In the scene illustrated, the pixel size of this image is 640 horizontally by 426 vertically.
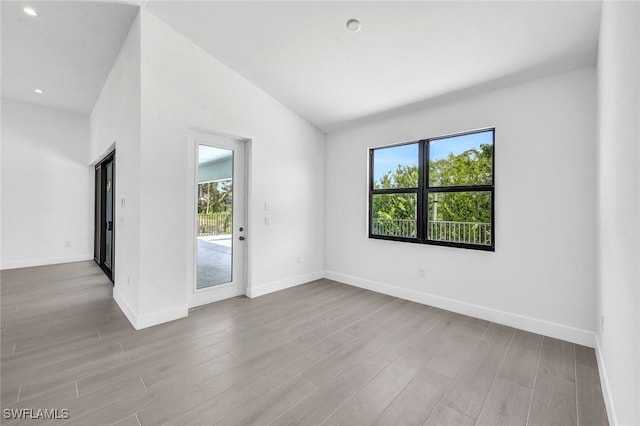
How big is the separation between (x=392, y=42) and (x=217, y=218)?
2.94m

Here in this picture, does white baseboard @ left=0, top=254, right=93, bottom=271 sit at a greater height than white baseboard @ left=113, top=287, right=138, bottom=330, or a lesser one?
greater

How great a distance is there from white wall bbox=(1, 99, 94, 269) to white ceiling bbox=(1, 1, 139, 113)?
68 centimetres

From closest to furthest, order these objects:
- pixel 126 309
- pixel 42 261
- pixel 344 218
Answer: pixel 126 309 < pixel 344 218 < pixel 42 261

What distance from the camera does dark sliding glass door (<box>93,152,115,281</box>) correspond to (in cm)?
466

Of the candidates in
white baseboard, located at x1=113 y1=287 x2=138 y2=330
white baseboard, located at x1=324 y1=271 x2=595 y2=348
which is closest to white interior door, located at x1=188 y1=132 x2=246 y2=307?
white baseboard, located at x1=113 y1=287 x2=138 y2=330

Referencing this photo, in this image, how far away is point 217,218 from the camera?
3701mm

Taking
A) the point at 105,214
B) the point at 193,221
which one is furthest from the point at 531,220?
the point at 105,214

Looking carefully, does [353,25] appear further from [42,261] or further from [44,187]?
[42,261]

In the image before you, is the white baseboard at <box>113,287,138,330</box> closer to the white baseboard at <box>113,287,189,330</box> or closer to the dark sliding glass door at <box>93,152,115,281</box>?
the white baseboard at <box>113,287,189,330</box>

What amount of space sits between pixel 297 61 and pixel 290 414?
133 inches

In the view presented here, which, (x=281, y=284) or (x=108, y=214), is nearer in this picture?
(x=281, y=284)

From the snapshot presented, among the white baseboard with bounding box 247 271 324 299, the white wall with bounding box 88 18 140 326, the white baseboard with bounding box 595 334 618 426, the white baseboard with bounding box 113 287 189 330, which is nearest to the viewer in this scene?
the white baseboard with bounding box 595 334 618 426

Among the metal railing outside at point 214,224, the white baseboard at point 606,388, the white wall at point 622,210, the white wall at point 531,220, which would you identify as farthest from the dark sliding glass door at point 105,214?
the white baseboard at point 606,388

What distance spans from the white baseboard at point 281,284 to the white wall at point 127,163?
4.60 ft
